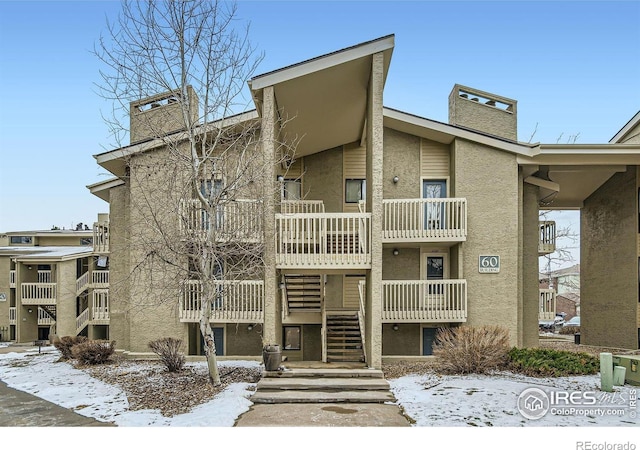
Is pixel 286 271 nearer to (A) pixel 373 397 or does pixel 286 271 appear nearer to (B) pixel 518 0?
(A) pixel 373 397

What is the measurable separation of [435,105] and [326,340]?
12.5 meters

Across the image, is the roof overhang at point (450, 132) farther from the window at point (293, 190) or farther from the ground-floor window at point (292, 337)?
the ground-floor window at point (292, 337)

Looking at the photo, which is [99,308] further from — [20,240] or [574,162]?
[20,240]

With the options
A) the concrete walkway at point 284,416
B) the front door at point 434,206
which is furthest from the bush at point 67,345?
the front door at point 434,206

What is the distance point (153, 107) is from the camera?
1381 centimetres

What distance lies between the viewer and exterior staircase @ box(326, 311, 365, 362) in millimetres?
12672

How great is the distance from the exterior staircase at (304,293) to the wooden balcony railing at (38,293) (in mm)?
17736

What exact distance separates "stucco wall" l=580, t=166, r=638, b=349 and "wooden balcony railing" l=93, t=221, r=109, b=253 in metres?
18.6

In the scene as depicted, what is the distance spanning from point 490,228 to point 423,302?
3.07 m

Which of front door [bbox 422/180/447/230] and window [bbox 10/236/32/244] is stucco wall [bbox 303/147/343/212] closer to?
front door [bbox 422/180/447/230]

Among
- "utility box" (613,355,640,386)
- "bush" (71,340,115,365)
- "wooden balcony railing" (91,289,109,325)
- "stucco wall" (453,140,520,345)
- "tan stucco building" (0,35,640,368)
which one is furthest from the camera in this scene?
"wooden balcony railing" (91,289,109,325)

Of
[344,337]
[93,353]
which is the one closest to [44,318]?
[93,353]

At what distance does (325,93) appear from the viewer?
12.0 meters

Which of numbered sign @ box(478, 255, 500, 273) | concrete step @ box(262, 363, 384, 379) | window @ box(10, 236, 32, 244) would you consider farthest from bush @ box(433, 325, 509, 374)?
window @ box(10, 236, 32, 244)
